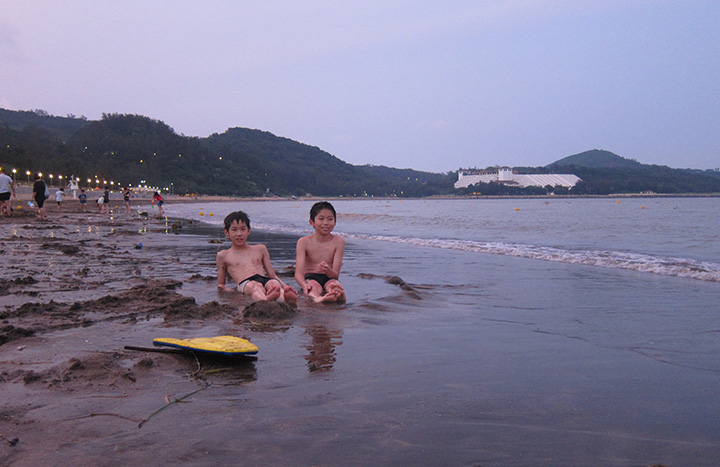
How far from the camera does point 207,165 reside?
136 meters

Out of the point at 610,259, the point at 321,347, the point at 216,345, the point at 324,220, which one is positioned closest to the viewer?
the point at 216,345

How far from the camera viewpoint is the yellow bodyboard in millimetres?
3275

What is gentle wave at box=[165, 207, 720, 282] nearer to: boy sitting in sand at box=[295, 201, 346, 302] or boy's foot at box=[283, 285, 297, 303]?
boy sitting in sand at box=[295, 201, 346, 302]

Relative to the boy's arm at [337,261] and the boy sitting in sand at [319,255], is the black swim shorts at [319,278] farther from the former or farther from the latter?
the boy's arm at [337,261]

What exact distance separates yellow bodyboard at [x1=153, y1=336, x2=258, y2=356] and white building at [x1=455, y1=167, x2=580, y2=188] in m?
183

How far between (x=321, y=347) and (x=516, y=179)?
A: 644 ft

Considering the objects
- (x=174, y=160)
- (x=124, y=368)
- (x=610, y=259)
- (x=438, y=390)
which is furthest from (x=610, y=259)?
(x=174, y=160)

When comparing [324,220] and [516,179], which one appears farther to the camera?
[516,179]

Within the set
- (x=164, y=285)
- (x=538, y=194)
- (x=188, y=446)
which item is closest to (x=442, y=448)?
(x=188, y=446)

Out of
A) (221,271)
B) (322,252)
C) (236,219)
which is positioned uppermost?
(236,219)

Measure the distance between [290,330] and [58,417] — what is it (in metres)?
2.10

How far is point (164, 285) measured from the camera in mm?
6102

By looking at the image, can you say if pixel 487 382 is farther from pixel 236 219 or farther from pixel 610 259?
pixel 610 259

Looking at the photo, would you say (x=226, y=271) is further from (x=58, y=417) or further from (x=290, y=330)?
(x=58, y=417)
